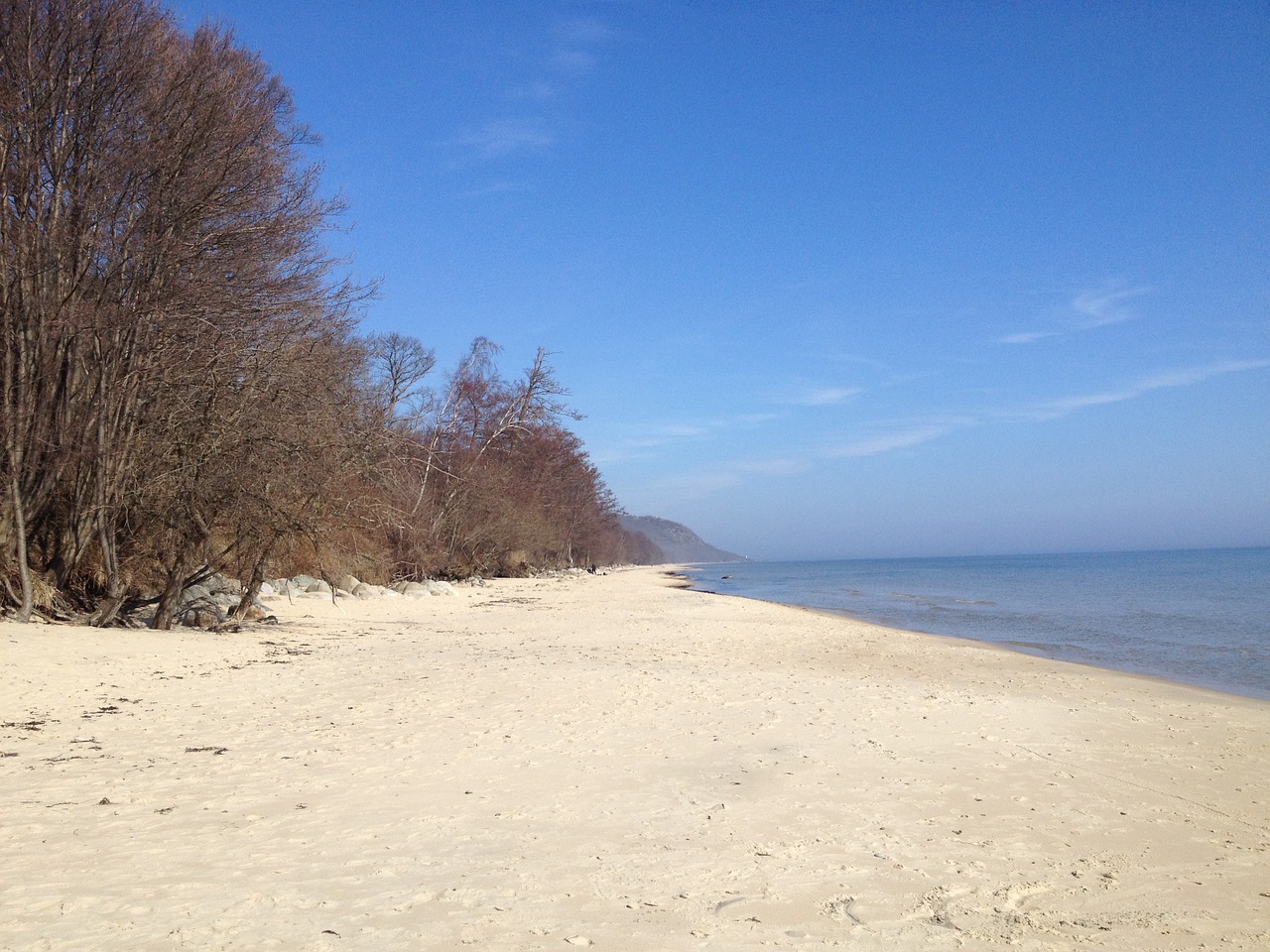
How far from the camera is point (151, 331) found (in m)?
13.5

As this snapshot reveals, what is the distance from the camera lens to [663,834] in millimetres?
5324

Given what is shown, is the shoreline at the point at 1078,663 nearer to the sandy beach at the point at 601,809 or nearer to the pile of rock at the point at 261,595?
the sandy beach at the point at 601,809

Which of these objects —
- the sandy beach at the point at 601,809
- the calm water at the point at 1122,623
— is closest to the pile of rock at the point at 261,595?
the sandy beach at the point at 601,809

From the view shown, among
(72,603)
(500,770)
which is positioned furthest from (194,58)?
(500,770)

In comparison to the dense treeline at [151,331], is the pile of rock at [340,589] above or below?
below

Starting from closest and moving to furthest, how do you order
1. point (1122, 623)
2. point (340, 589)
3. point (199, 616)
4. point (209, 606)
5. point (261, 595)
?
point (199, 616), point (209, 606), point (261, 595), point (340, 589), point (1122, 623)

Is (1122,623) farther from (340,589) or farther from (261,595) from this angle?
(261,595)

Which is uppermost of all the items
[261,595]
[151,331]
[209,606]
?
[151,331]

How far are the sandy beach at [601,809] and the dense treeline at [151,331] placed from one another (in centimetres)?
265

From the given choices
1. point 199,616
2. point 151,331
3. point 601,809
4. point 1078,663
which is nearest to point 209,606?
point 199,616

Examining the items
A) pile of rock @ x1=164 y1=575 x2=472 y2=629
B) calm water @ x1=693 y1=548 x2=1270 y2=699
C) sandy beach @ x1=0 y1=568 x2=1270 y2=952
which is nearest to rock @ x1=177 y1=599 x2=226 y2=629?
pile of rock @ x1=164 y1=575 x2=472 y2=629

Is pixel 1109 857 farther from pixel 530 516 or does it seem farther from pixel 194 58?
pixel 530 516

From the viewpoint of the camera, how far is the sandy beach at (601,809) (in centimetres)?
408

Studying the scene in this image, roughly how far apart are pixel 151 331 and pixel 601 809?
1170 cm
